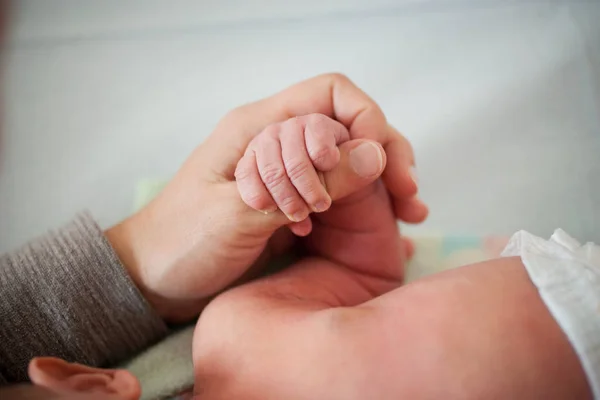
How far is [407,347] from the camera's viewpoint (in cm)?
48

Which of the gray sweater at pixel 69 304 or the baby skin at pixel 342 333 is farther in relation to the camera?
the gray sweater at pixel 69 304

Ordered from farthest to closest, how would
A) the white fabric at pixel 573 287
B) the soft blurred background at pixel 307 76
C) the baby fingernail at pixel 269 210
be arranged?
1. the soft blurred background at pixel 307 76
2. the baby fingernail at pixel 269 210
3. the white fabric at pixel 573 287

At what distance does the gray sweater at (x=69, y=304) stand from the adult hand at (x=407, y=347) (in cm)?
12

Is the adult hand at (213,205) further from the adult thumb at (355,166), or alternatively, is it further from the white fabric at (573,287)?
the white fabric at (573,287)

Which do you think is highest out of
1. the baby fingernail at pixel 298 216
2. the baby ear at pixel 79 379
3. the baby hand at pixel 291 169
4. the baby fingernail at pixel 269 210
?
the baby hand at pixel 291 169

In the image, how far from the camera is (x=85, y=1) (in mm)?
962

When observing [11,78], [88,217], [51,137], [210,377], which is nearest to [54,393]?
[210,377]

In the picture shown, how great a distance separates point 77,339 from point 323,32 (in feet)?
→ 1.96

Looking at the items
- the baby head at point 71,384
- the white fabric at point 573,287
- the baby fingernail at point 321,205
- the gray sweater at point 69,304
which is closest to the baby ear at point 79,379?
the baby head at point 71,384

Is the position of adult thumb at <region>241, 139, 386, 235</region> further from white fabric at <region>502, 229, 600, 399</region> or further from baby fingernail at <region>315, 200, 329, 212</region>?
white fabric at <region>502, 229, 600, 399</region>

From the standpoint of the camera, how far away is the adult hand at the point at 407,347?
1.45 feet

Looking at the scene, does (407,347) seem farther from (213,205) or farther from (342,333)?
(213,205)

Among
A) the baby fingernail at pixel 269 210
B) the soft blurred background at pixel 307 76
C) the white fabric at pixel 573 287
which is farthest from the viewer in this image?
the soft blurred background at pixel 307 76

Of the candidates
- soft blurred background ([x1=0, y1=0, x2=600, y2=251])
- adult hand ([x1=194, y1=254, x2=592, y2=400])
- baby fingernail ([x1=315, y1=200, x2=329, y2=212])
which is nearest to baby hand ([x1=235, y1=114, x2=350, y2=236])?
baby fingernail ([x1=315, y1=200, x2=329, y2=212])
